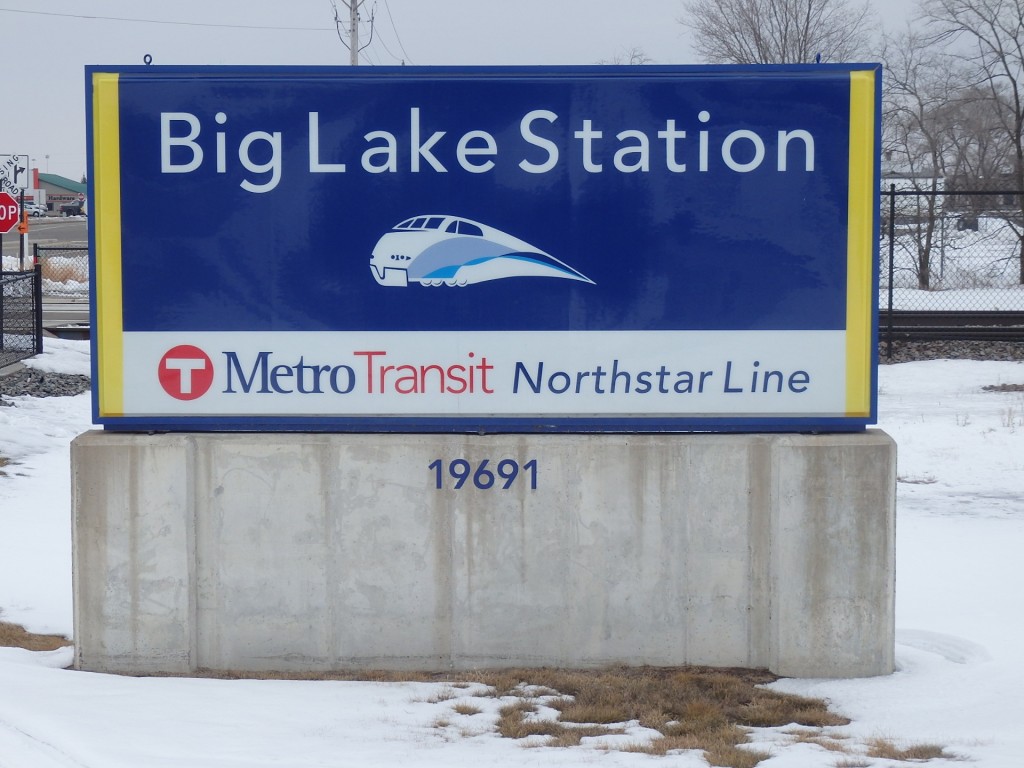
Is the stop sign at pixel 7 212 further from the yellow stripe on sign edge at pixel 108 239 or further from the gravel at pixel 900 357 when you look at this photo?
the yellow stripe on sign edge at pixel 108 239

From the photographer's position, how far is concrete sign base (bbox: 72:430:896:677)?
→ 585 centimetres

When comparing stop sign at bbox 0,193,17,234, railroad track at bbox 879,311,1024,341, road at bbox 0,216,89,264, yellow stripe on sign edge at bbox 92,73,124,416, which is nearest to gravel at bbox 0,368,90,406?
stop sign at bbox 0,193,17,234

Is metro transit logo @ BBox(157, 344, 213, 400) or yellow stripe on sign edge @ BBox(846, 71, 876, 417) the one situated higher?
yellow stripe on sign edge @ BBox(846, 71, 876, 417)

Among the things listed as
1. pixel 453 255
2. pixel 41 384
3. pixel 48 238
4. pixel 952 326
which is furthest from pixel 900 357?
pixel 48 238

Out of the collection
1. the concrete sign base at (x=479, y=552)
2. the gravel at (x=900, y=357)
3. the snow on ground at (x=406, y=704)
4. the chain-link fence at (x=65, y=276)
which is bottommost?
the snow on ground at (x=406, y=704)

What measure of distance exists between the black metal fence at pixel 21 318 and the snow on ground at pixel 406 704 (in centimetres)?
913

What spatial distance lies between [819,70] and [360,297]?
2.48 meters

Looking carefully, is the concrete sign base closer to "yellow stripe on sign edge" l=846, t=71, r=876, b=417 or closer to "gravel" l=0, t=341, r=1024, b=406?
"yellow stripe on sign edge" l=846, t=71, r=876, b=417

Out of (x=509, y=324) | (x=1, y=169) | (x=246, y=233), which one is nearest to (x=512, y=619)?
(x=509, y=324)

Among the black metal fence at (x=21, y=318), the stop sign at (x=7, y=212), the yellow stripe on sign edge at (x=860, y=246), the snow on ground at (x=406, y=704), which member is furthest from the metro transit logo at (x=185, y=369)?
the stop sign at (x=7, y=212)

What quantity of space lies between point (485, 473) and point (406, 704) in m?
1.20

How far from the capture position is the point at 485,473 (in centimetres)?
588

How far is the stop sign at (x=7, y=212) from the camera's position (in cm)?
2045

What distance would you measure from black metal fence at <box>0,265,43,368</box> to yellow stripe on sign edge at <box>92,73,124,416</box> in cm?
1153
